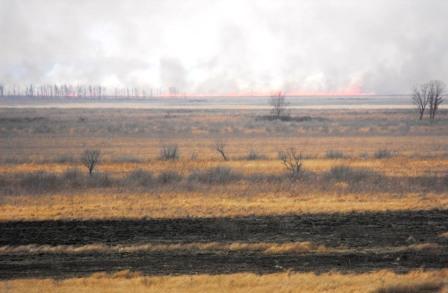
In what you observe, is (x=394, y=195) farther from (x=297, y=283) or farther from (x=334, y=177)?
(x=297, y=283)

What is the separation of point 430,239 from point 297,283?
5.35 meters

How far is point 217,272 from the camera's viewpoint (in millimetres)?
10477

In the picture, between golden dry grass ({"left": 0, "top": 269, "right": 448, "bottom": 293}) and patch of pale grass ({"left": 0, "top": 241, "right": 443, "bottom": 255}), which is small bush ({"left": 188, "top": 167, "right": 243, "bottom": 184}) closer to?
patch of pale grass ({"left": 0, "top": 241, "right": 443, "bottom": 255})

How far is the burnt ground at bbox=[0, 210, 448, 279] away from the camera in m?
10.9

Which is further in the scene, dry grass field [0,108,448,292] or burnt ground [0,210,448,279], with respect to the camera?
burnt ground [0,210,448,279]

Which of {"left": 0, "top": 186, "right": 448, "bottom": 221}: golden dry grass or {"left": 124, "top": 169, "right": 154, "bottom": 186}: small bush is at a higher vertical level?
{"left": 124, "top": 169, "right": 154, "bottom": 186}: small bush

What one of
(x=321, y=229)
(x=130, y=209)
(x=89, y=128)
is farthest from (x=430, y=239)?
(x=89, y=128)

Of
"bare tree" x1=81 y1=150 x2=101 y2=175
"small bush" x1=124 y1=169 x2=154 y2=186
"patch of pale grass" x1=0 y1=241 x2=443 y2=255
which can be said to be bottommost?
"patch of pale grass" x1=0 y1=241 x2=443 y2=255

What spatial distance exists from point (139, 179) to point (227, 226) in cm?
865

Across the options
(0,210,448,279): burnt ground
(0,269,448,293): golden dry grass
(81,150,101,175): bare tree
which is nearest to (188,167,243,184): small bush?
(81,150,101,175): bare tree

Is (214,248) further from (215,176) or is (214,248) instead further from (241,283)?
(215,176)

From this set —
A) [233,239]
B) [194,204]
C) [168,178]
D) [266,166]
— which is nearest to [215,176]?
[168,178]

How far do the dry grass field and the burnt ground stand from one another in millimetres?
31

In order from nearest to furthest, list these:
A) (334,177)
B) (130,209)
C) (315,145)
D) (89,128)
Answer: (130,209) → (334,177) → (315,145) → (89,128)
